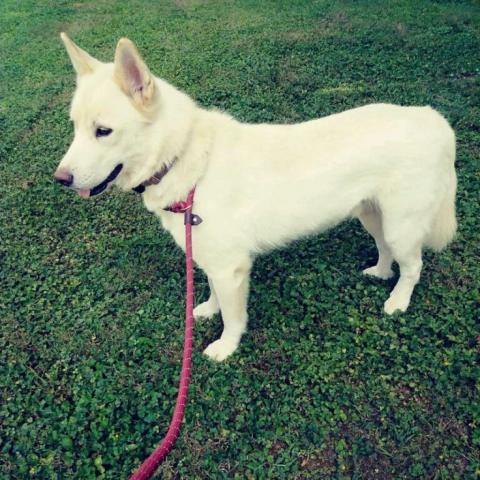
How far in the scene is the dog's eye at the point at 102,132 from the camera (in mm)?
2742

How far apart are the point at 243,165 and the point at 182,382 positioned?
1.48 metres

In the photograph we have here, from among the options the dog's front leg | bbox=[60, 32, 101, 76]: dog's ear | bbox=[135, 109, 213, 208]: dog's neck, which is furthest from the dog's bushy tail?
bbox=[60, 32, 101, 76]: dog's ear

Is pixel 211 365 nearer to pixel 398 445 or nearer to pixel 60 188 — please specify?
pixel 398 445

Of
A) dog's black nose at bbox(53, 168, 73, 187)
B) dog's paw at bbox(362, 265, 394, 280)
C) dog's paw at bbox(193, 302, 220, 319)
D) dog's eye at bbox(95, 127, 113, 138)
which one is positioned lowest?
dog's paw at bbox(362, 265, 394, 280)

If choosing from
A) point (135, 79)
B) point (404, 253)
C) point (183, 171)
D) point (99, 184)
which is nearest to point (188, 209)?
point (183, 171)

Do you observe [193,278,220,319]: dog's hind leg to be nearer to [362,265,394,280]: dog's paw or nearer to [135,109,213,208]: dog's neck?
[135,109,213,208]: dog's neck

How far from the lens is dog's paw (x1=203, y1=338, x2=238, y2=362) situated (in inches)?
143

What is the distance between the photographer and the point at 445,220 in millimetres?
3514

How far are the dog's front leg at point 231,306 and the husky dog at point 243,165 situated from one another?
0.5 inches

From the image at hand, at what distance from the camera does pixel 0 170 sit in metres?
6.09

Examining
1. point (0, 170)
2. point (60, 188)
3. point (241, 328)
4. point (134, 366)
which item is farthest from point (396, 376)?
point (0, 170)

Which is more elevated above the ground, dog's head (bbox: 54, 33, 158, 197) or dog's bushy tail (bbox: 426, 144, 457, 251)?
dog's head (bbox: 54, 33, 158, 197)

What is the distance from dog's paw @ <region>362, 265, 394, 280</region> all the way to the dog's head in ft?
8.00

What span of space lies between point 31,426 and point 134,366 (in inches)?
33.1
